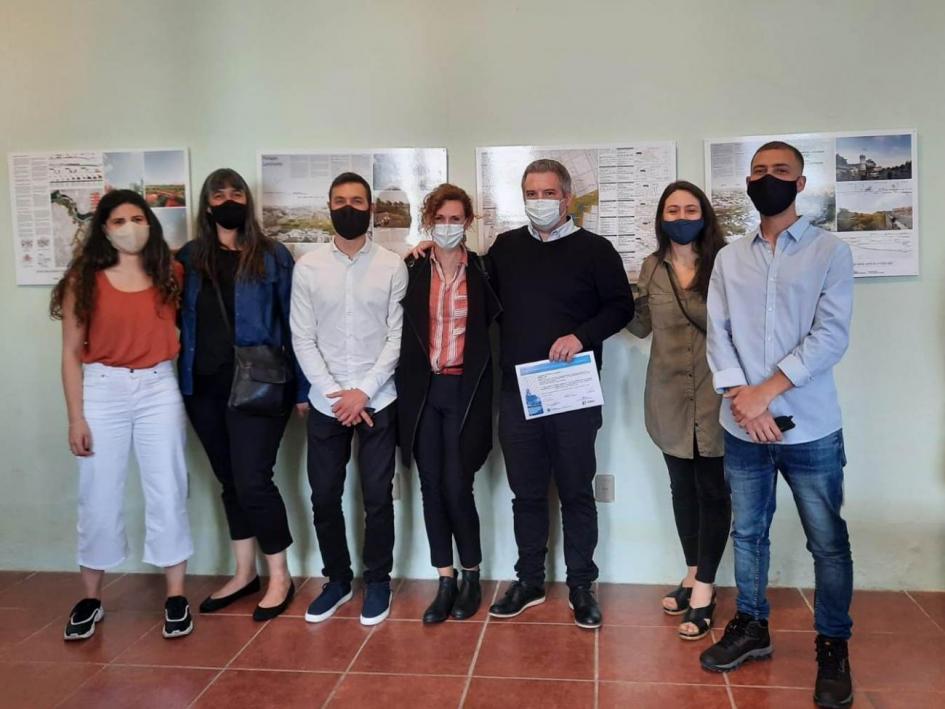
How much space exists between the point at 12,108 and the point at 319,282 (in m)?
1.77

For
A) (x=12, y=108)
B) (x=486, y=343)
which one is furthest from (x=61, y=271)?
(x=486, y=343)

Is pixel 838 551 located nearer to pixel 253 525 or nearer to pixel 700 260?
pixel 700 260

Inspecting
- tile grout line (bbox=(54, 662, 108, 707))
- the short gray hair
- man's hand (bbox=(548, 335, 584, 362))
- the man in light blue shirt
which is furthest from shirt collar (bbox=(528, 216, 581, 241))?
tile grout line (bbox=(54, 662, 108, 707))

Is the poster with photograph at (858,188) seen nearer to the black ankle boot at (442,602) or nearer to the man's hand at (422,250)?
the man's hand at (422,250)

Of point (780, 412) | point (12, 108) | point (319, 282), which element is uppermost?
point (12, 108)

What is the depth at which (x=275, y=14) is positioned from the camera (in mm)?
3273

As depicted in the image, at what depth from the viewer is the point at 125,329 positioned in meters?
2.80

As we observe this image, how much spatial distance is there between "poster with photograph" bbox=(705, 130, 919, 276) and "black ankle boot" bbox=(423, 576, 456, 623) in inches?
73.0

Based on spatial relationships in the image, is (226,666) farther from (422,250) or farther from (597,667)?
(422,250)

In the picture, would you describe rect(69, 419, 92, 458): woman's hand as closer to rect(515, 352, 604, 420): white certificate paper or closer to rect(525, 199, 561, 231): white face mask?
rect(515, 352, 604, 420): white certificate paper

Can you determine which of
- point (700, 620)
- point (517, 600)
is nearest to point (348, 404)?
point (517, 600)

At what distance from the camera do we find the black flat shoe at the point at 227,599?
3.09 meters

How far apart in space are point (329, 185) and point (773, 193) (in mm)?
1833

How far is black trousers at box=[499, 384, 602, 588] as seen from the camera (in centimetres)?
284
